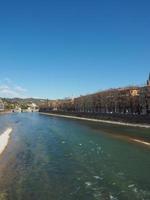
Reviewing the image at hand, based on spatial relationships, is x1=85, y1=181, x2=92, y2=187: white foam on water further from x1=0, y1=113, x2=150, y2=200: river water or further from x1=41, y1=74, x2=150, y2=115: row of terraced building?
x1=41, y1=74, x2=150, y2=115: row of terraced building

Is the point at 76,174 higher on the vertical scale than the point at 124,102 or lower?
lower

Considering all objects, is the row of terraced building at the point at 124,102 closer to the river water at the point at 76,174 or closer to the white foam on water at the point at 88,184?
the river water at the point at 76,174

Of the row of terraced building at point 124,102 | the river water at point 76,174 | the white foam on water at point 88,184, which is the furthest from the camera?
the row of terraced building at point 124,102

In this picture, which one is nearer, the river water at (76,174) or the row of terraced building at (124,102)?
the river water at (76,174)

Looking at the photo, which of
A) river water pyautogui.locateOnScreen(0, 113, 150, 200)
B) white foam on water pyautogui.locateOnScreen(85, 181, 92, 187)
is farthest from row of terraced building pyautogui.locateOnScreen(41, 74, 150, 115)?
white foam on water pyautogui.locateOnScreen(85, 181, 92, 187)

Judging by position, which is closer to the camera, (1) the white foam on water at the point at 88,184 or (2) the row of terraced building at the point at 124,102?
(1) the white foam on water at the point at 88,184

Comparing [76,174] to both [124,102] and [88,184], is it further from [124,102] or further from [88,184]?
[124,102]

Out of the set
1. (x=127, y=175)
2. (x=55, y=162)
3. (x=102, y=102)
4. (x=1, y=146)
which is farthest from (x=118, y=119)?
(x=127, y=175)

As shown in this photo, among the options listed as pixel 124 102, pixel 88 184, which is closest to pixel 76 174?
pixel 88 184

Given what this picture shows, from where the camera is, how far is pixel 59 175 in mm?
31641

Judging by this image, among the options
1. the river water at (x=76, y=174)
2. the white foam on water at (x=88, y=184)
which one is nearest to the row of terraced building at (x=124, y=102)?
the river water at (x=76, y=174)

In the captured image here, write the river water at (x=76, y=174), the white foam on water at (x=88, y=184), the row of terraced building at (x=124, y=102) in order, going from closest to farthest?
the river water at (x=76, y=174), the white foam on water at (x=88, y=184), the row of terraced building at (x=124, y=102)

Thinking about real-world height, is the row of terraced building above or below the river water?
above

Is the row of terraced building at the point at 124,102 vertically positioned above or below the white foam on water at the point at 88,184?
Answer: above
